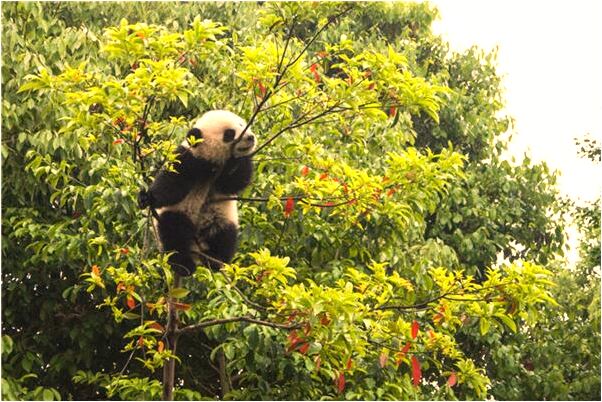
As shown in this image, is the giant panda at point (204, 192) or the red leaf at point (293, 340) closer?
the red leaf at point (293, 340)

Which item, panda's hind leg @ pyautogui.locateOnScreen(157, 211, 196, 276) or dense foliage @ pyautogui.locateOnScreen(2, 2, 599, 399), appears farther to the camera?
panda's hind leg @ pyautogui.locateOnScreen(157, 211, 196, 276)

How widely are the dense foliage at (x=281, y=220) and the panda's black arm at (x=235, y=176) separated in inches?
4.2

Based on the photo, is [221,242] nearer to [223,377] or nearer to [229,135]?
[229,135]

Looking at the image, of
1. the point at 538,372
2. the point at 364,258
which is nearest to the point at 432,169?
the point at 364,258

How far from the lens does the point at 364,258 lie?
6.38 meters

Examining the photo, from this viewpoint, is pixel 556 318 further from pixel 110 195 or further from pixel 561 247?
pixel 110 195

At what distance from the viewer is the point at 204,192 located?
15.0ft

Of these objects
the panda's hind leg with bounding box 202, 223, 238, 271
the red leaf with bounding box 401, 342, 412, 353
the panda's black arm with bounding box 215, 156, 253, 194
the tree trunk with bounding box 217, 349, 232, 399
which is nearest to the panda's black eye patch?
the panda's black arm with bounding box 215, 156, 253, 194

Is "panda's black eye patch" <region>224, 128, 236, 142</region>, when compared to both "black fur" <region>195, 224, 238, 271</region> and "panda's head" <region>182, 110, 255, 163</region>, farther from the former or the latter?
"black fur" <region>195, 224, 238, 271</region>

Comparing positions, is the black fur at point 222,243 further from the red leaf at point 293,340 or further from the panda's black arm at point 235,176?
the red leaf at point 293,340

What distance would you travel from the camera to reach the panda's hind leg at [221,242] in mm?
4664

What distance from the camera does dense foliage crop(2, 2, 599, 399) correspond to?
3.87 m

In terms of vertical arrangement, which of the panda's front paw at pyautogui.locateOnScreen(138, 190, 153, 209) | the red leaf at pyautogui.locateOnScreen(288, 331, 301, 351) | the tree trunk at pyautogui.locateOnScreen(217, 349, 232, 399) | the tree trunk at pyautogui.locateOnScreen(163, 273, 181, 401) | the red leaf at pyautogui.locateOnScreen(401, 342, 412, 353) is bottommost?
the tree trunk at pyautogui.locateOnScreen(163, 273, 181, 401)

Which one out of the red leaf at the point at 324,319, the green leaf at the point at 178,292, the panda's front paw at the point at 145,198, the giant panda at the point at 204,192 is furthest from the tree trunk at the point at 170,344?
the red leaf at the point at 324,319
